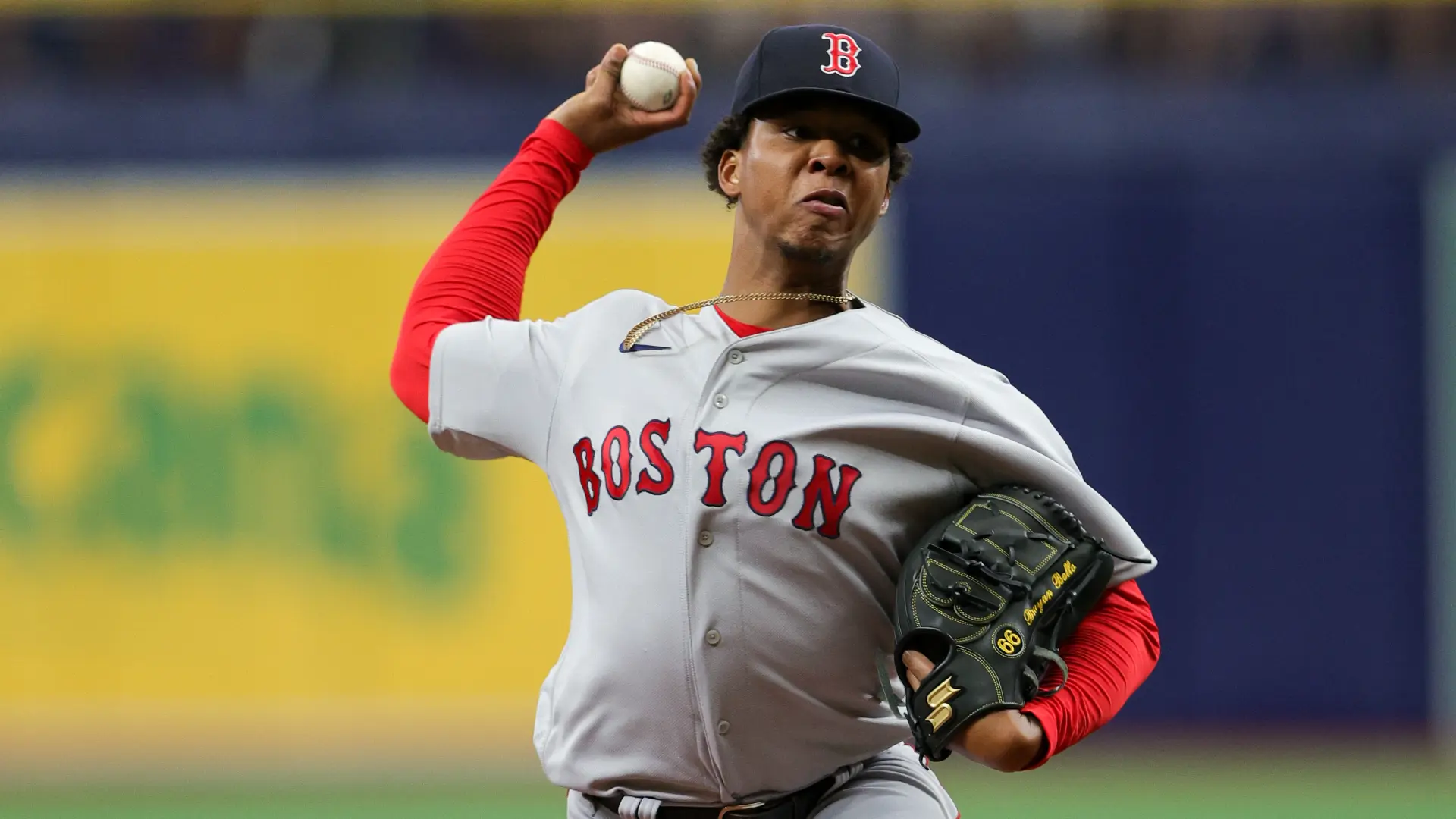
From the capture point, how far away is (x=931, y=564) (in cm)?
239

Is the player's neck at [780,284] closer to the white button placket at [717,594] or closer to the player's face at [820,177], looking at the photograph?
the player's face at [820,177]

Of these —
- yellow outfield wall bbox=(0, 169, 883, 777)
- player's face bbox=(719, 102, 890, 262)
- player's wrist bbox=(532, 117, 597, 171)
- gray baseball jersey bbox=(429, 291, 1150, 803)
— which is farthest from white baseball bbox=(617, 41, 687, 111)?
yellow outfield wall bbox=(0, 169, 883, 777)

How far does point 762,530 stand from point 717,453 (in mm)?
135

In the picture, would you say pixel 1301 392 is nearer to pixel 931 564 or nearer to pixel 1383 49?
pixel 1383 49

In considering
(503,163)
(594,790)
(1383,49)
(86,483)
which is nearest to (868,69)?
(594,790)

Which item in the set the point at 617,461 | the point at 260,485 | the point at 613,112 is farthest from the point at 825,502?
the point at 260,485

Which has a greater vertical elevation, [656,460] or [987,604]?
[656,460]

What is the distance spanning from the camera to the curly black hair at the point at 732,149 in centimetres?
282

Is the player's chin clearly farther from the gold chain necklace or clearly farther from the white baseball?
the white baseball

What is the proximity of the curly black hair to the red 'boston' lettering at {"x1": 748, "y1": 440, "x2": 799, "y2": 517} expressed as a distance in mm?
538

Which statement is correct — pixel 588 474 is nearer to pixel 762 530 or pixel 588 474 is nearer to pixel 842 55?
pixel 762 530

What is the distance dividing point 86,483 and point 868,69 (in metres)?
6.23

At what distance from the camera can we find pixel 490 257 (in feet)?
9.70

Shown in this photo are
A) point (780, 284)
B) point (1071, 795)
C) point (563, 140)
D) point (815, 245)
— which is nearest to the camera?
point (815, 245)
